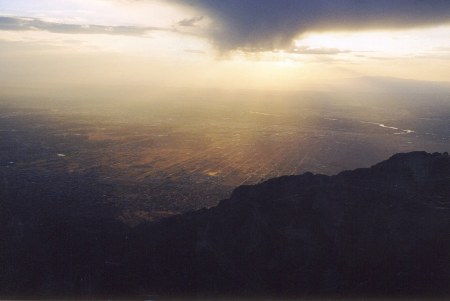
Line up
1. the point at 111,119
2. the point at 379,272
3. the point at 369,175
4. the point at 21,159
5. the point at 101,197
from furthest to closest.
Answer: the point at 111,119 → the point at 21,159 → the point at 101,197 → the point at 369,175 → the point at 379,272

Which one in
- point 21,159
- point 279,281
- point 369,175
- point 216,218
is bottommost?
point 21,159

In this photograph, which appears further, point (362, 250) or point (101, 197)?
point (101, 197)

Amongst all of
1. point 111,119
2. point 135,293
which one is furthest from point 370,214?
point 111,119

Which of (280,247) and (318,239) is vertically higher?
(318,239)

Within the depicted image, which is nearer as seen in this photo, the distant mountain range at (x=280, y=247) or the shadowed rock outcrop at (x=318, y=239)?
the shadowed rock outcrop at (x=318, y=239)

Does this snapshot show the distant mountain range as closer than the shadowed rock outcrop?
No

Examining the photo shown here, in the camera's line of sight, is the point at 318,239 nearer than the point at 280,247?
Yes

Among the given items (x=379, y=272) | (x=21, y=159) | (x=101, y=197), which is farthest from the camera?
(x=21, y=159)

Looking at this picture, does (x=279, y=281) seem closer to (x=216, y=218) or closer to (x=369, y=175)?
(x=216, y=218)
